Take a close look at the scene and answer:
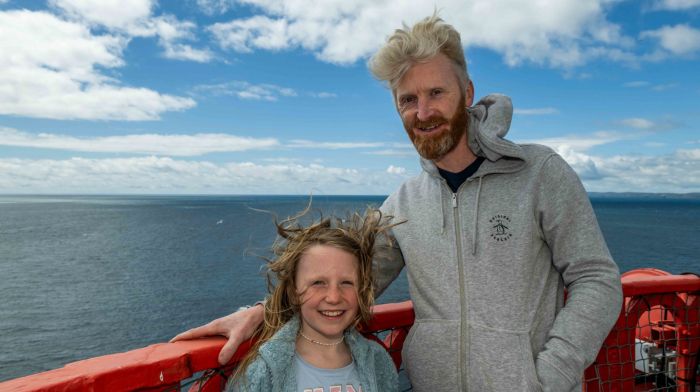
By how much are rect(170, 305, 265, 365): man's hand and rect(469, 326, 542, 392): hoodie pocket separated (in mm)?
1014

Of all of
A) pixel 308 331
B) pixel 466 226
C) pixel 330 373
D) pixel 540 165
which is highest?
pixel 540 165

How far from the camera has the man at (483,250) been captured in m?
2.21

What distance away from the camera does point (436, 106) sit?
2.57m

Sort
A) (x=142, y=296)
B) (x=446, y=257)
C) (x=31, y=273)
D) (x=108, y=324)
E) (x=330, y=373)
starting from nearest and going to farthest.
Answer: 1. (x=330, y=373)
2. (x=446, y=257)
3. (x=108, y=324)
4. (x=142, y=296)
5. (x=31, y=273)

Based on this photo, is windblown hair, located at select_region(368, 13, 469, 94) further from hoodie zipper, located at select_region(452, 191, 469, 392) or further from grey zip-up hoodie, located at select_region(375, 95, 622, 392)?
hoodie zipper, located at select_region(452, 191, 469, 392)

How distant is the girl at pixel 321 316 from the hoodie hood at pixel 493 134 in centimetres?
69

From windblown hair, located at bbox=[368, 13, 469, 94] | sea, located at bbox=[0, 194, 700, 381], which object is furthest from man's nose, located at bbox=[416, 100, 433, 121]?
sea, located at bbox=[0, 194, 700, 381]

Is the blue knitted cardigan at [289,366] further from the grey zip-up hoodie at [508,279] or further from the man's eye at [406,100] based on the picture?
the man's eye at [406,100]

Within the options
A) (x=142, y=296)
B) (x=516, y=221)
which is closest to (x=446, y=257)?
(x=516, y=221)

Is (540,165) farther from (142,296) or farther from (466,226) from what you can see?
(142,296)

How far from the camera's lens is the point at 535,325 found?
2.30 metres

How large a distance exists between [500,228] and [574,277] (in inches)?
15.7

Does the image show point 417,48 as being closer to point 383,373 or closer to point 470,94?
point 470,94

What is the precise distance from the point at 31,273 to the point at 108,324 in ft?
83.5
